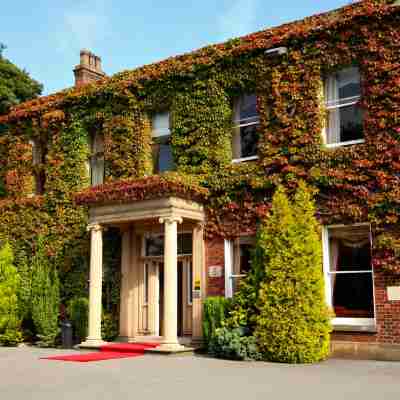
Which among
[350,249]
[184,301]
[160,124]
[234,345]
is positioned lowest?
[234,345]

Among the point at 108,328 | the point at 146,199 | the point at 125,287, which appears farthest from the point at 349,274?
the point at 108,328

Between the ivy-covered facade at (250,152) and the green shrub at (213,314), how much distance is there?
917 millimetres

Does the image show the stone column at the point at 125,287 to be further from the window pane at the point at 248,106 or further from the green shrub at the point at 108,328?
the window pane at the point at 248,106

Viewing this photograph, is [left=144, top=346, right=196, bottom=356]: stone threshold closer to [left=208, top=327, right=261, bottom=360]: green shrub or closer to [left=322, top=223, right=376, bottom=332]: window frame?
[left=208, top=327, right=261, bottom=360]: green shrub

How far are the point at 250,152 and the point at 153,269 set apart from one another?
446cm

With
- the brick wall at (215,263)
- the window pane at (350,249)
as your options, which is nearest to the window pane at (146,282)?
the brick wall at (215,263)

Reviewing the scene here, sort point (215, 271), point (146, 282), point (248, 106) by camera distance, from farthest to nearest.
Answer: point (146, 282), point (248, 106), point (215, 271)

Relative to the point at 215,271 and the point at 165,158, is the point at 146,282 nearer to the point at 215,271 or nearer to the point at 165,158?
the point at 215,271

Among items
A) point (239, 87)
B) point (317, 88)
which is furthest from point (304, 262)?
point (239, 87)

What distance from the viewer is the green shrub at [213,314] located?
14367 millimetres

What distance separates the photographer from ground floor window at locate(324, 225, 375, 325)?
13516mm

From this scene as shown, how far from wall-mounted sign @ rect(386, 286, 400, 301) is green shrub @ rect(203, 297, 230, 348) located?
3.79 meters

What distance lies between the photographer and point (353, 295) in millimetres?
13664

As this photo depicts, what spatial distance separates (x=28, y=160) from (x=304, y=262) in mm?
11901
